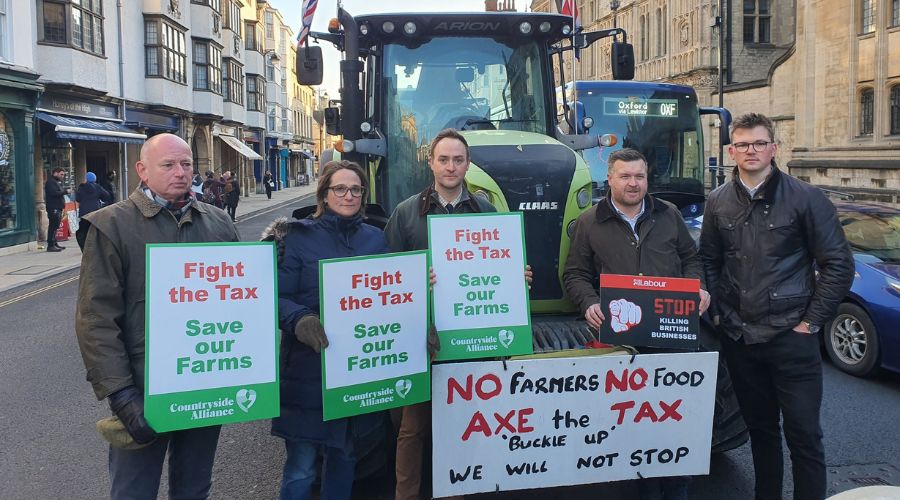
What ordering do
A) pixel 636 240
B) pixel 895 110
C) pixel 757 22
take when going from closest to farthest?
pixel 636 240 → pixel 895 110 → pixel 757 22

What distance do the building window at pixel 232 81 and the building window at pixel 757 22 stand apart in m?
28.0

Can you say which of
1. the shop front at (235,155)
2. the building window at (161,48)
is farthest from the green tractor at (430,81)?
the shop front at (235,155)

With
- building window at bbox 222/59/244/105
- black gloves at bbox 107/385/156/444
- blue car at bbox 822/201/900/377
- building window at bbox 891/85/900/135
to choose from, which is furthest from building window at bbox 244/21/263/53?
black gloves at bbox 107/385/156/444

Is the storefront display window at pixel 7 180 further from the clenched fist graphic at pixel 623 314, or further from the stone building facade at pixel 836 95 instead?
the clenched fist graphic at pixel 623 314

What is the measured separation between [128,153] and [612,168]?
26.3 meters

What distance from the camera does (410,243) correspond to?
3.98m

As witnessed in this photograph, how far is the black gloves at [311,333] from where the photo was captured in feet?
10.7

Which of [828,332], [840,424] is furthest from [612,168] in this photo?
[828,332]

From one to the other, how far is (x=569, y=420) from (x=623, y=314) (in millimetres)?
628

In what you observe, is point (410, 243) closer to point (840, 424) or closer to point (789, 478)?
point (789, 478)

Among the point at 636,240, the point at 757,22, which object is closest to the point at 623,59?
the point at 636,240

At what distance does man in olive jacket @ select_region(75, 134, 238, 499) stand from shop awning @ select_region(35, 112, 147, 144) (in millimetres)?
17909

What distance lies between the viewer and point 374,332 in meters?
3.44

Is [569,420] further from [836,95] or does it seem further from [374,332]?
[836,95]
